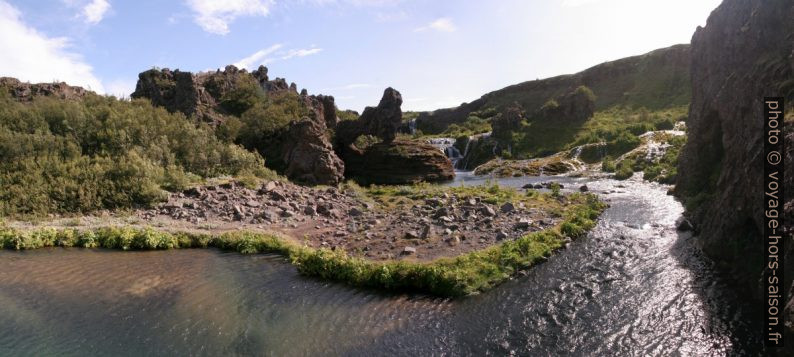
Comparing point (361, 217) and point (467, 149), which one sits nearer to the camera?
point (361, 217)

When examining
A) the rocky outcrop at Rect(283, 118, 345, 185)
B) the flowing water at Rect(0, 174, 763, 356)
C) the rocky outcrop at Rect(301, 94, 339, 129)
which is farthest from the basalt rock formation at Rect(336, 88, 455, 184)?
the flowing water at Rect(0, 174, 763, 356)

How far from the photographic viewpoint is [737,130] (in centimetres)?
2395

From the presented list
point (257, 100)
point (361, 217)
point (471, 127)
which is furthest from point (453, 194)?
point (471, 127)

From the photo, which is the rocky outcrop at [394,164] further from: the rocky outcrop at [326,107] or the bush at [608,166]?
the bush at [608,166]

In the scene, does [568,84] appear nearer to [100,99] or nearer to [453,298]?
[100,99]

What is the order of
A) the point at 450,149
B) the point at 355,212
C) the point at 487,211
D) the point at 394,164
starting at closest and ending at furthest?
the point at 487,211, the point at 355,212, the point at 394,164, the point at 450,149

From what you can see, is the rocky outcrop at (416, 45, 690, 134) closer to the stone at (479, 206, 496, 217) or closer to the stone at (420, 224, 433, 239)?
the stone at (479, 206, 496, 217)

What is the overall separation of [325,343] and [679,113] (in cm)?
9032

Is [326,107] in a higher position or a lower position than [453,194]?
higher

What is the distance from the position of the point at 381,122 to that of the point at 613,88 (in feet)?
284

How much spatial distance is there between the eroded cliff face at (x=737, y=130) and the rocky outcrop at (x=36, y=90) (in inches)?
2464

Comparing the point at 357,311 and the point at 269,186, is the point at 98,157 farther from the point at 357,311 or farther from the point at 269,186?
the point at 357,311

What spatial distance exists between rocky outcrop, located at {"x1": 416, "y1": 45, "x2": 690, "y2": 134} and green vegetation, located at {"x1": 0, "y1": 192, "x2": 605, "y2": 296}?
89.9 m

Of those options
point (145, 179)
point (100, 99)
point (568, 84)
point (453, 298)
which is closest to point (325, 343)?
point (453, 298)
